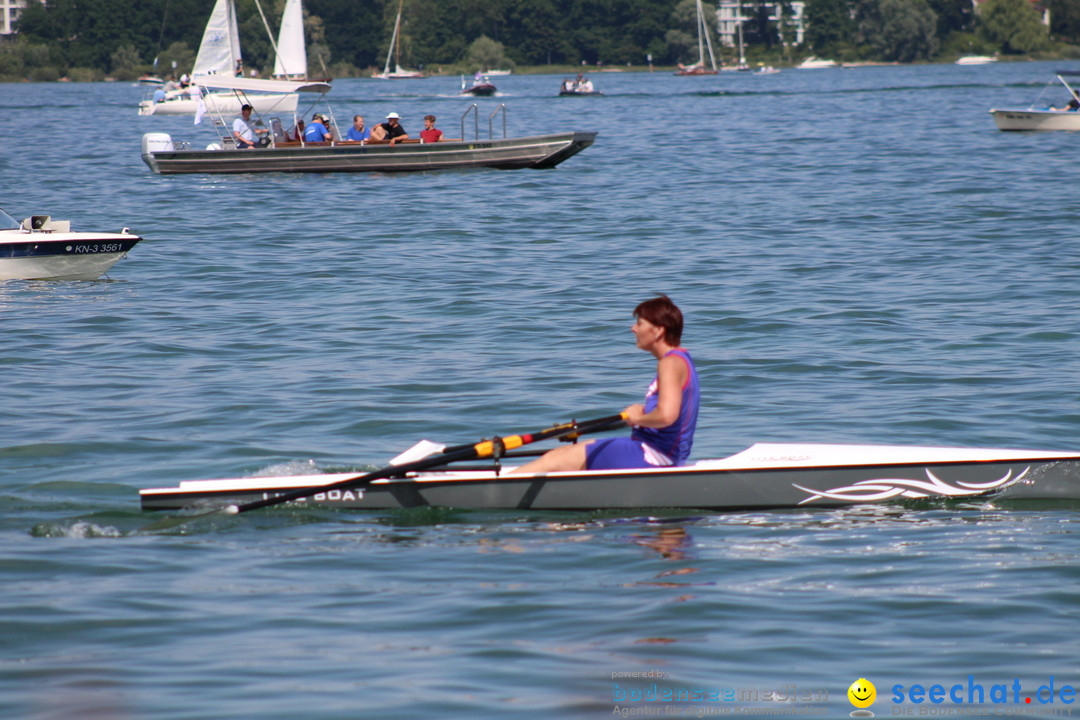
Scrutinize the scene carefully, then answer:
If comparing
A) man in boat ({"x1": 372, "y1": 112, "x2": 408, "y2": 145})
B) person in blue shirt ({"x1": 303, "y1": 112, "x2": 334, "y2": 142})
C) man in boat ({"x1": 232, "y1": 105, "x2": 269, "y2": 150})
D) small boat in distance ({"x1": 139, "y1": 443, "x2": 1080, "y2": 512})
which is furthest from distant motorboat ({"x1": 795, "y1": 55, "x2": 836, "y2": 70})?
small boat in distance ({"x1": 139, "y1": 443, "x2": 1080, "y2": 512})

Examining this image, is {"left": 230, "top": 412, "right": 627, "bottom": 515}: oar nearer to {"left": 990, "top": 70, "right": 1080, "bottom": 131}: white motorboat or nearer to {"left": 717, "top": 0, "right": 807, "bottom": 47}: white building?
{"left": 990, "top": 70, "right": 1080, "bottom": 131}: white motorboat

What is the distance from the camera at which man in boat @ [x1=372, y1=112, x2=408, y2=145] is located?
2770 centimetres

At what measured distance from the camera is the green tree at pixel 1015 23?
13400 cm

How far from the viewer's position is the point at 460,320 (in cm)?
1357

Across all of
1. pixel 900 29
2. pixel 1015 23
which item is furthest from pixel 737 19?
pixel 1015 23

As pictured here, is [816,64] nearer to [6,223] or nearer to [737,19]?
[737,19]

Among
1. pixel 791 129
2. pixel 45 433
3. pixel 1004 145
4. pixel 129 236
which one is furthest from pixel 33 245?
pixel 791 129

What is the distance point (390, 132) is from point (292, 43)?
25.6 meters

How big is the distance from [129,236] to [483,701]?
1169 cm

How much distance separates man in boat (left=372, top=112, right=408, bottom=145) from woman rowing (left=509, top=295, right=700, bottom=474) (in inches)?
819

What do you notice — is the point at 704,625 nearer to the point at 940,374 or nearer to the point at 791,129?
the point at 940,374

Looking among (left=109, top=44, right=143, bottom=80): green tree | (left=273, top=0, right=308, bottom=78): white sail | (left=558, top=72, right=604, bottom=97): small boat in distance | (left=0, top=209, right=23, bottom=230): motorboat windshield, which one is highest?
(left=109, top=44, right=143, bottom=80): green tree

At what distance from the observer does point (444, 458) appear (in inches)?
288

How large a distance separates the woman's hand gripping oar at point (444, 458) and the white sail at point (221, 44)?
40.3 m
